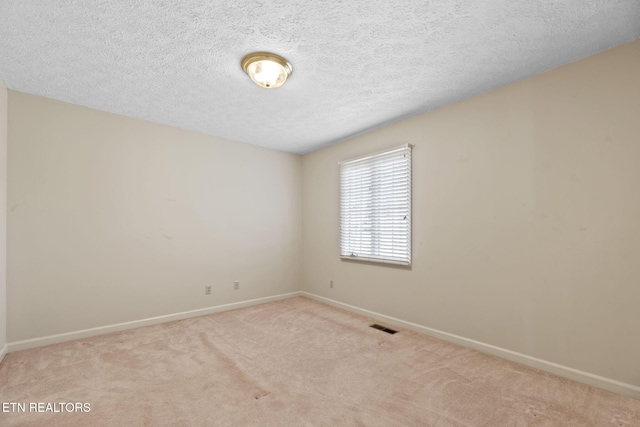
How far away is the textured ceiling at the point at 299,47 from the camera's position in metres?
1.74

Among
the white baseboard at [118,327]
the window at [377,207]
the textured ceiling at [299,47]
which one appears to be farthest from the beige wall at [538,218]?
the white baseboard at [118,327]

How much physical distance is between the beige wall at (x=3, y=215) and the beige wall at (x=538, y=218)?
12.9ft

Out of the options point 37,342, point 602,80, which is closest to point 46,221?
point 37,342

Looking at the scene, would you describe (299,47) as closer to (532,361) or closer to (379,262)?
(379,262)

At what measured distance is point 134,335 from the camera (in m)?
3.12

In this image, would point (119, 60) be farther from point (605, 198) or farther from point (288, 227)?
point (605, 198)

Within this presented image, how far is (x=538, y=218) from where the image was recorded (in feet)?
7.92

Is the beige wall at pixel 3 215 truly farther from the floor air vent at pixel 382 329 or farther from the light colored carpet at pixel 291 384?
the floor air vent at pixel 382 329

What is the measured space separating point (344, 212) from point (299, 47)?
256 centimetres

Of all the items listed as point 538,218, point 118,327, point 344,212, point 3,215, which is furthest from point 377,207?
point 3,215

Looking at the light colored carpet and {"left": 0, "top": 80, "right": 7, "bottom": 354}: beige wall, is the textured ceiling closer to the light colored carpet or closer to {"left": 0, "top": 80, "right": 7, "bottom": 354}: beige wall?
{"left": 0, "top": 80, "right": 7, "bottom": 354}: beige wall

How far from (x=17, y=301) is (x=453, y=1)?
442cm

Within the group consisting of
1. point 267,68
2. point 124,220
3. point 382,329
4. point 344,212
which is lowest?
point 382,329

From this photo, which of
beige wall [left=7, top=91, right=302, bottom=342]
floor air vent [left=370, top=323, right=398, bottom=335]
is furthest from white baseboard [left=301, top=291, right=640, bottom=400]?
beige wall [left=7, top=91, right=302, bottom=342]
